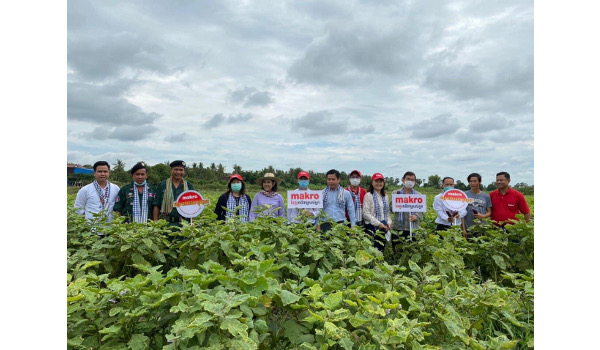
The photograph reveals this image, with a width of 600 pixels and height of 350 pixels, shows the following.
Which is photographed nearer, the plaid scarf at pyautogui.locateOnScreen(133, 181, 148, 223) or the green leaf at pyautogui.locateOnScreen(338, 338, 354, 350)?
the green leaf at pyautogui.locateOnScreen(338, 338, 354, 350)

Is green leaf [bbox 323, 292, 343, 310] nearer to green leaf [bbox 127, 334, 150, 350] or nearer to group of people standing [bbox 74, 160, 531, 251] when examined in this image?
green leaf [bbox 127, 334, 150, 350]

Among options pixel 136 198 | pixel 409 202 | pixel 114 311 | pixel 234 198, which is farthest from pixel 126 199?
pixel 409 202

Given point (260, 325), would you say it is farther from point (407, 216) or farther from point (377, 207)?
point (407, 216)

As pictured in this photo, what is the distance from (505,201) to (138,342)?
596cm

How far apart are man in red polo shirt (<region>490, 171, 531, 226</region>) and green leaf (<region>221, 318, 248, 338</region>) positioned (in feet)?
18.3

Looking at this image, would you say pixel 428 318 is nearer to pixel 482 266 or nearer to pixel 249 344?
pixel 249 344

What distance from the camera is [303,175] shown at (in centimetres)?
615

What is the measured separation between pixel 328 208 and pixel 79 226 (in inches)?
131

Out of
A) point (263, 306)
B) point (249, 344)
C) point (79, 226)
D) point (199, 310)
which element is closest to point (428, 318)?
point (263, 306)

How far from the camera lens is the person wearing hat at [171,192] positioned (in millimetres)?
5492

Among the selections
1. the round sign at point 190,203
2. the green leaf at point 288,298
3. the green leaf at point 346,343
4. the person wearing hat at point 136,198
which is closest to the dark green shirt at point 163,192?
the person wearing hat at point 136,198

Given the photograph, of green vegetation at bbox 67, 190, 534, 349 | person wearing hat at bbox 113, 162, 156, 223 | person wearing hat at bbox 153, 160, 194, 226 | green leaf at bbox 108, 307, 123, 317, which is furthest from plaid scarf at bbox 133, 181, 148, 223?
green leaf at bbox 108, 307, 123, 317

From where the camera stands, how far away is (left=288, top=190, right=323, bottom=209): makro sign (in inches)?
227

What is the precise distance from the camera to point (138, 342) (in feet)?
6.46
